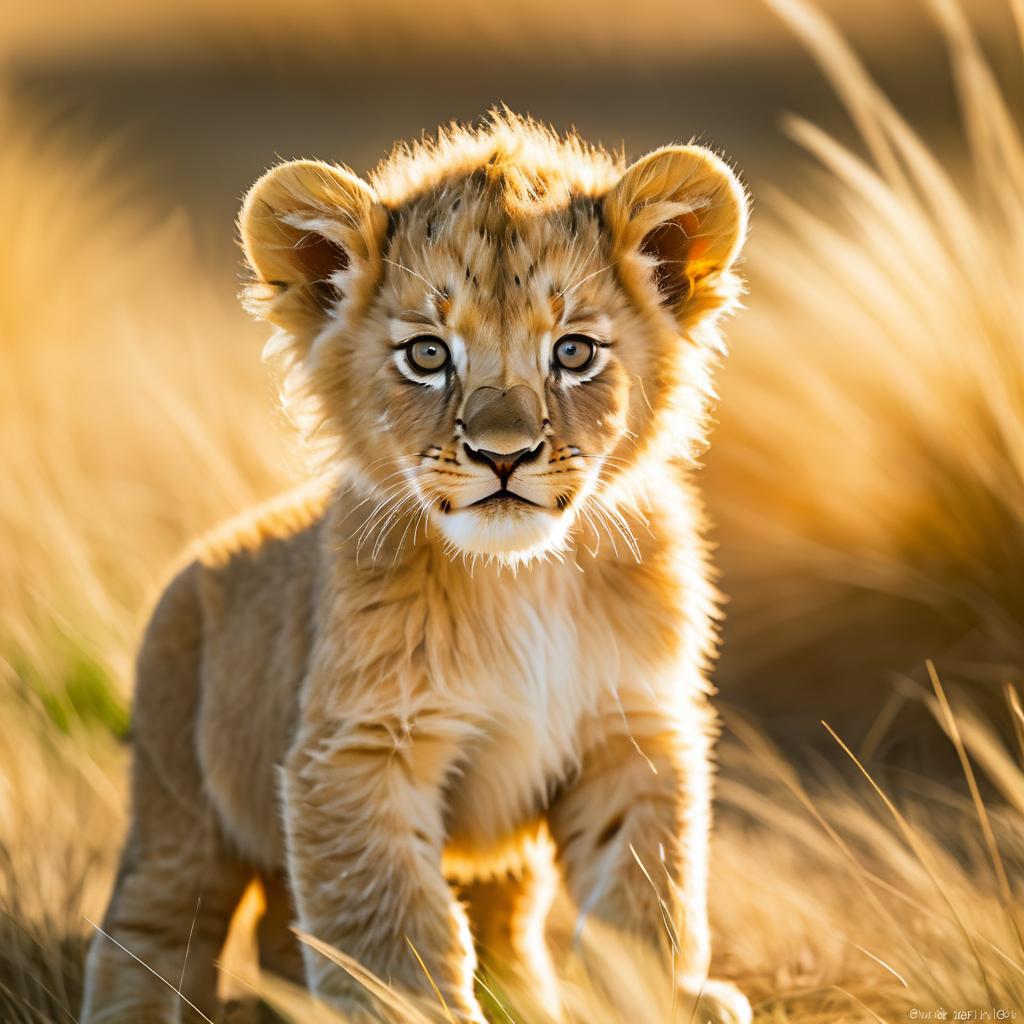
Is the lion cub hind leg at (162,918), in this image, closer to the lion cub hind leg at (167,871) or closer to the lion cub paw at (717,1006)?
the lion cub hind leg at (167,871)

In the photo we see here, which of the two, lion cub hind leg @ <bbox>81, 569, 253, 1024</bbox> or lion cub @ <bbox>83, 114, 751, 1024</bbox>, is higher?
lion cub @ <bbox>83, 114, 751, 1024</bbox>

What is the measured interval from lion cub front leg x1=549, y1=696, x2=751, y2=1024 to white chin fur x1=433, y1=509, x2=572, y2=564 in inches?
19.1

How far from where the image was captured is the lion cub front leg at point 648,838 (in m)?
3.32

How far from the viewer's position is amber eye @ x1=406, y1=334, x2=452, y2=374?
3242 mm

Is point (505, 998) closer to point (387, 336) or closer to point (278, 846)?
point (278, 846)

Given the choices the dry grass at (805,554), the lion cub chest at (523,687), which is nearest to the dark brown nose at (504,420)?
the lion cub chest at (523,687)

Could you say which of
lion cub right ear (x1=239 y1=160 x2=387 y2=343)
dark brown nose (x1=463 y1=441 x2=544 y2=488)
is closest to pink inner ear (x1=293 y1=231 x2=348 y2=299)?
lion cub right ear (x1=239 y1=160 x2=387 y2=343)

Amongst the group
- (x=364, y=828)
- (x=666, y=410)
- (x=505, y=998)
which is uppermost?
(x=666, y=410)

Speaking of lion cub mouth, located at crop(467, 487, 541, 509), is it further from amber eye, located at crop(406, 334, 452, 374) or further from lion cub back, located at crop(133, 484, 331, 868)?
lion cub back, located at crop(133, 484, 331, 868)

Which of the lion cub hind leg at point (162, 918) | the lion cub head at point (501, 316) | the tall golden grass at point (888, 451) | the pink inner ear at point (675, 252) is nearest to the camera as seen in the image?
the lion cub head at point (501, 316)

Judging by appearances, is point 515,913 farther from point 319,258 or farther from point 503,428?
point 319,258

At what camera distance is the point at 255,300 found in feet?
11.6

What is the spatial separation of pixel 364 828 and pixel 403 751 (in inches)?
7.1

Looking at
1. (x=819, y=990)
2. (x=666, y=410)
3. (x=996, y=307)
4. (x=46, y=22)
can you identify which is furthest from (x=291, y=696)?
(x=46, y=22)
